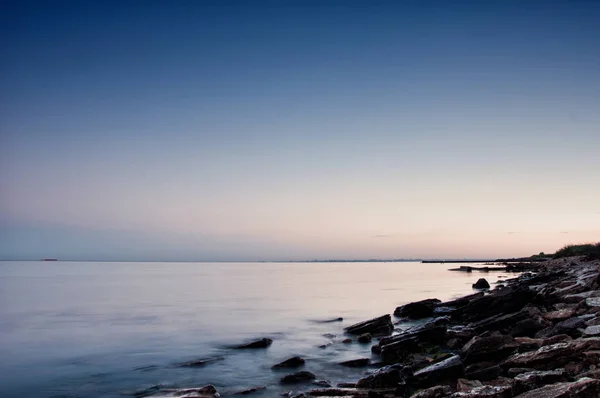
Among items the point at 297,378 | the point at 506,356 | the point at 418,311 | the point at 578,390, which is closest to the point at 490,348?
the point at 506,356

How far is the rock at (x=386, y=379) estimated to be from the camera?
1251cm

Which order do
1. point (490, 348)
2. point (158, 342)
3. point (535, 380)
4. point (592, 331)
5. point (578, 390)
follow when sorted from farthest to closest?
point (158, 342) < point (490, 348) < point (592, 331) < point (535, 380) < point (578, 390)

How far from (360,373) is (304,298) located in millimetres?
33059

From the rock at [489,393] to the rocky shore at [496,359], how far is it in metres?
0.02

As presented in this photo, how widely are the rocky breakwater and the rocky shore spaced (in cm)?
2

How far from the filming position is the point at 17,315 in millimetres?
35719

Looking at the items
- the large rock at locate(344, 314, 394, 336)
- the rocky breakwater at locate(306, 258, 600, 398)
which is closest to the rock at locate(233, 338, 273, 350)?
the large rock at locate(344, 314, 394, 336)

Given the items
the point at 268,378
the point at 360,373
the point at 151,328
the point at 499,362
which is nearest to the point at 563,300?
the point at 499,362

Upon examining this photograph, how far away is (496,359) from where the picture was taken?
12766 mm

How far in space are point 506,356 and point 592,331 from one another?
2.39 m

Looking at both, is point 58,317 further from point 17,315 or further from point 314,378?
point 314,378

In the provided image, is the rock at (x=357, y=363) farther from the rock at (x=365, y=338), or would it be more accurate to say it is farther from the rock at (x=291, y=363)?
the rock at (x=365, y=338)

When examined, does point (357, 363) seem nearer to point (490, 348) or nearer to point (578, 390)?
point (490, 348)

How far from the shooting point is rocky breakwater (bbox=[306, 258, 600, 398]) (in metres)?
9.06
